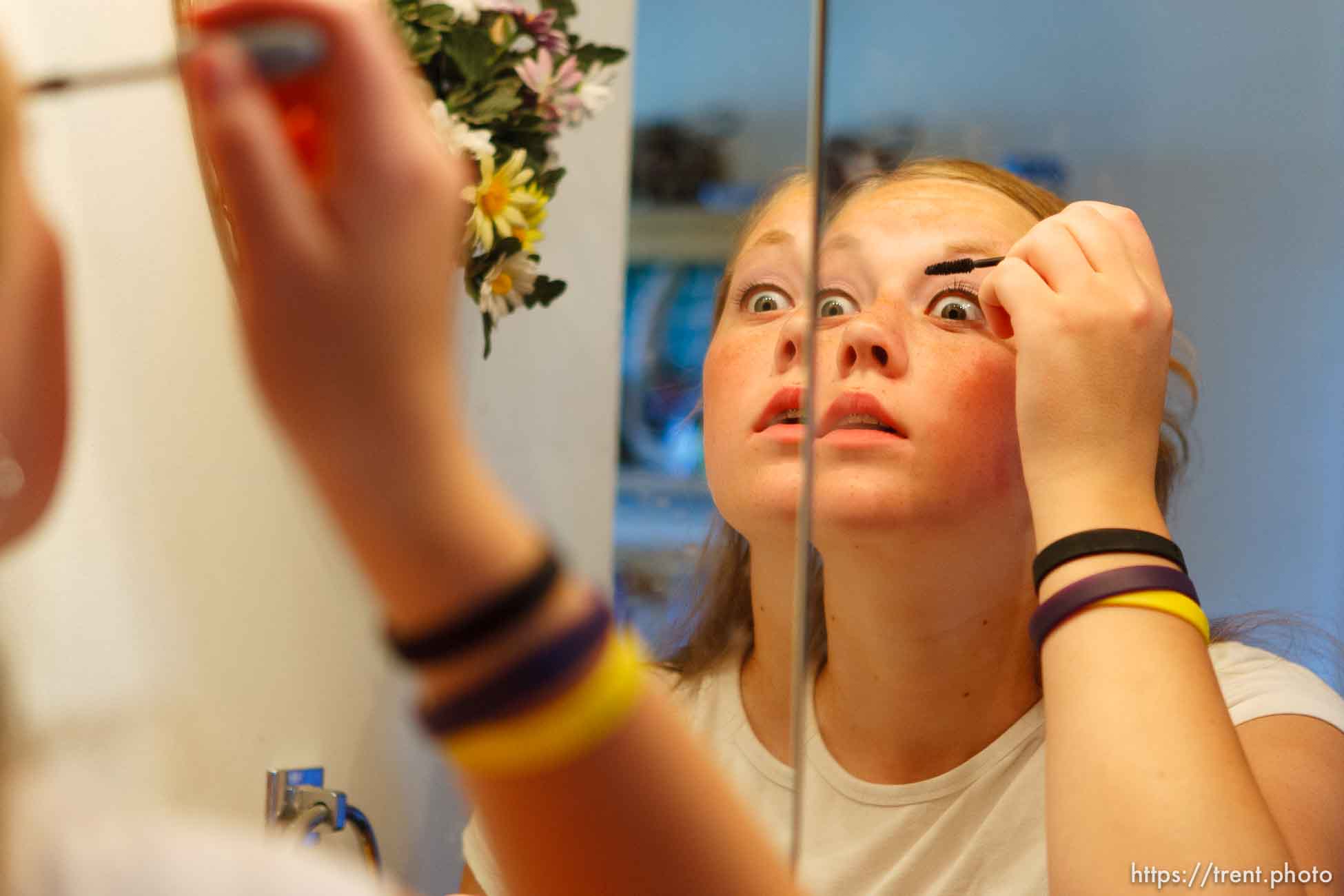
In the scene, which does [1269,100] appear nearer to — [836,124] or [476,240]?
[836,124]

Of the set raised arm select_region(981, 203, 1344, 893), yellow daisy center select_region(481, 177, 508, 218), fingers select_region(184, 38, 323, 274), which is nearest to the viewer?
fingers select_region(184, 38, 323, 274)

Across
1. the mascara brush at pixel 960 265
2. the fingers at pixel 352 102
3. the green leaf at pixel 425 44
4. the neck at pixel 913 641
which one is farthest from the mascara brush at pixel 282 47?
the mascara brush at pixel 960 265

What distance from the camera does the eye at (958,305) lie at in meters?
0.50

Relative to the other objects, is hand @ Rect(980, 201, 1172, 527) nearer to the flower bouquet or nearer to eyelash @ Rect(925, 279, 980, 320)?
eyelash @ Rect(925, 279, 980, 320)

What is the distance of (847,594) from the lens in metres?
0.45

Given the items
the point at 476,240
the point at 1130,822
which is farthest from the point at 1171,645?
the point at 476,240

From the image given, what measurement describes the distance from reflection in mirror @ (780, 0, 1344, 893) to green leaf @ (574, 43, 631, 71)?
0.10m

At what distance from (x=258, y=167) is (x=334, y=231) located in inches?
0.7

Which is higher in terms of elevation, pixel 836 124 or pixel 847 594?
pixel 836 124

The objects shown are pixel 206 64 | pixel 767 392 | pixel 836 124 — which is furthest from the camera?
pixel 836 124

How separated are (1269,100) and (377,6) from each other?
60 centimetres

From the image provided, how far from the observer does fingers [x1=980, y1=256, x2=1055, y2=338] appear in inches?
19.8

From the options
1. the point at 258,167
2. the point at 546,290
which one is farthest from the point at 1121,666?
the point at 258,167

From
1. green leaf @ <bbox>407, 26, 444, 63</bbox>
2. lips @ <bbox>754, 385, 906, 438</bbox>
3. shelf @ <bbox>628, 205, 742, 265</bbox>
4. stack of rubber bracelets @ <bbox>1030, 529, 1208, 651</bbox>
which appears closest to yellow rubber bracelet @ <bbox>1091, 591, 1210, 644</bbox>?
stack of rubber bracelets @ <bbox>1030, 529, 1208, 651</bbox>
